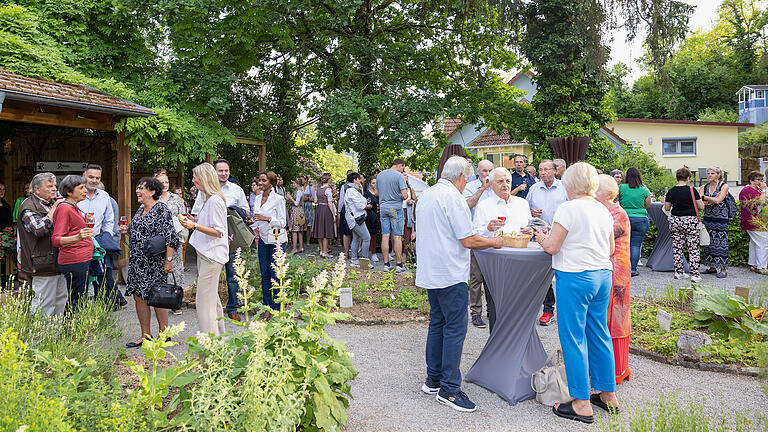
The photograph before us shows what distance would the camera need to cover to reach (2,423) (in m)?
2.42

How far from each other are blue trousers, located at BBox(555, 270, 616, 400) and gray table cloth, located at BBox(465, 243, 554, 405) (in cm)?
34

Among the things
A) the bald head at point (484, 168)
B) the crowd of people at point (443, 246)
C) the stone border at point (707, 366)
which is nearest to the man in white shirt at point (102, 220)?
the crowd of people at point (443, 246)

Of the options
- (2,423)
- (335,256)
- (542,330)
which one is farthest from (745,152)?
(2,423)

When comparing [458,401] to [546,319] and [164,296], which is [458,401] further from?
[164,296]

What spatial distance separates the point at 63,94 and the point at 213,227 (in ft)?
18.1

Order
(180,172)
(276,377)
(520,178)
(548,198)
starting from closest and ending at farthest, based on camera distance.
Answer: (276,377) < (548,198) < (520,178) < (180,172)

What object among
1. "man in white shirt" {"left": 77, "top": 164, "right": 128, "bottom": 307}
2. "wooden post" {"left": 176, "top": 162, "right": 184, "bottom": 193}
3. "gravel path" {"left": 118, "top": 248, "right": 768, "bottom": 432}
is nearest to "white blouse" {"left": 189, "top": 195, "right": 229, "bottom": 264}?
"gravel path" {"left": 118, "top": 248, "right": 768, "bottom": 432}

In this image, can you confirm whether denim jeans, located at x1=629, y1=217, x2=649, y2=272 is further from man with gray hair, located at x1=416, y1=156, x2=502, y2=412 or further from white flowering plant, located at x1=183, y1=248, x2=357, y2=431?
white flowering plant, located at x1=183, y1=248, x2=357, y2=431

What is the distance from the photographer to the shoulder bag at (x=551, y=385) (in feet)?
13.4

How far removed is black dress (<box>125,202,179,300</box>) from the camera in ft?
17.0

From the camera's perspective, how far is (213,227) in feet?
16.3

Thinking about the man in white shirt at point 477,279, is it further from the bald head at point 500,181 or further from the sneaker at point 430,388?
the sneaker at point 430,388

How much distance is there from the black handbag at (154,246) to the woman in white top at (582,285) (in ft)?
11.7

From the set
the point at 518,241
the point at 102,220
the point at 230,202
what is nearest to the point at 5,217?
the point at 102,220
